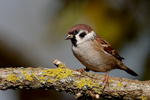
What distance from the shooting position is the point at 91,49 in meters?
3.28

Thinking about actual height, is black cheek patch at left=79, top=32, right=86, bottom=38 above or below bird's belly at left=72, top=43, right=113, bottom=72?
above

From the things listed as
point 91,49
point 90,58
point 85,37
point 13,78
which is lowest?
point 13,78

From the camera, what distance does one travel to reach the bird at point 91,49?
3242mm

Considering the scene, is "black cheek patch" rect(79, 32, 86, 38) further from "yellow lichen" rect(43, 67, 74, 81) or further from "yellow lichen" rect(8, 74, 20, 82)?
"yellow lichen" rect(8, 74, 20, 82)

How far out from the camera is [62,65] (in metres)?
2.78

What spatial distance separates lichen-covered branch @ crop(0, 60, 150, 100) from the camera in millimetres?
2545

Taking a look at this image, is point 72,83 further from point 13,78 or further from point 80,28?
point 80,28

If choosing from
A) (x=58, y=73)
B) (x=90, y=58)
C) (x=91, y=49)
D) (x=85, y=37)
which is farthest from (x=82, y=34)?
(x=58, y=73)

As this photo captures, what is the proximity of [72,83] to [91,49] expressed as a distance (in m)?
0.77

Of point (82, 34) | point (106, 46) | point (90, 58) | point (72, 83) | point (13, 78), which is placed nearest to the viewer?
point (13, 78)

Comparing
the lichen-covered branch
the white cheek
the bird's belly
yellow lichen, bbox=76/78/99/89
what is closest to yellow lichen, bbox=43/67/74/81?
the lichen-covered branch

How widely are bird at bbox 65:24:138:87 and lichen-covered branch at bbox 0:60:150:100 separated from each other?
368 millimetres

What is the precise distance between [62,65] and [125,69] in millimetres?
1389

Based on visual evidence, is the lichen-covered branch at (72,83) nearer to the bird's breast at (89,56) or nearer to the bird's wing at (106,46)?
the bird's breast at (89,56)
